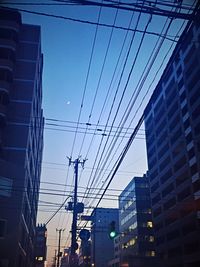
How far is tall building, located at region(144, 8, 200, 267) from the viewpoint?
56688 millimetres

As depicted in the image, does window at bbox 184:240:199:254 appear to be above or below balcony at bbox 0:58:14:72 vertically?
below

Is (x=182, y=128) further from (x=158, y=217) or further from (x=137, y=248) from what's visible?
(x=137, y=248)

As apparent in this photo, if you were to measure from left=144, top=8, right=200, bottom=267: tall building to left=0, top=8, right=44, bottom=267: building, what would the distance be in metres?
22.6

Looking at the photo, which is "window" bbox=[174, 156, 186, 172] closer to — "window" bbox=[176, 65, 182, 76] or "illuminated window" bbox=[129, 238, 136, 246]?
"window" bbox=[176, 65, 182, 76]

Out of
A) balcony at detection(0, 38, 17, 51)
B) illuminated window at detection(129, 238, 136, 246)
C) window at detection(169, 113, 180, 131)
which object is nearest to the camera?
balcony at detection(0, 38, 17, 51)

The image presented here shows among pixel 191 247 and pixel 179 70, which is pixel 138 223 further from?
pixel 179 70

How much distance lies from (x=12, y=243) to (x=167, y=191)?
46.4m

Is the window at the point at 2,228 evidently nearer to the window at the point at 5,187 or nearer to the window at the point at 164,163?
the window at the point at 5,187

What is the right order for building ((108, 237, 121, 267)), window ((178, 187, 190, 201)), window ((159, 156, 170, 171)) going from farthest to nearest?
building ((108, 237, 121, 267)) < window ((159, 156, 170, 171)) < window ((178, 187, 190, 201))

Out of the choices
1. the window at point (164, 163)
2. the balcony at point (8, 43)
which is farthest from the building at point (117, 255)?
the balcony at point (8, 43)

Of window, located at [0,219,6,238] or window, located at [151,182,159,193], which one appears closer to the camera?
window, located at [0,219,6,238]

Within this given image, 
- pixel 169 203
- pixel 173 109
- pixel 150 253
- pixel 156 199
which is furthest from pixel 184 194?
pixel 150 253

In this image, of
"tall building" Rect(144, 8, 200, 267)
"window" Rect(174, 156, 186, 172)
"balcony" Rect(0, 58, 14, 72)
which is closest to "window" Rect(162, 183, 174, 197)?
"tall building" Rect(144, 8, 200, 267)

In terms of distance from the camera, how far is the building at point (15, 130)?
32375mm
